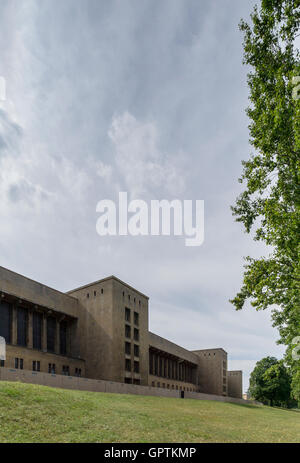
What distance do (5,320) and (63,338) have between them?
38.3 feet

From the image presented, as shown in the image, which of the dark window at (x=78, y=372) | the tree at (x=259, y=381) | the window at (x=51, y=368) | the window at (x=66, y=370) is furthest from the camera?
the tree at (x=259, y=381)

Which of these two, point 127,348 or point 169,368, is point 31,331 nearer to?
point 127,348

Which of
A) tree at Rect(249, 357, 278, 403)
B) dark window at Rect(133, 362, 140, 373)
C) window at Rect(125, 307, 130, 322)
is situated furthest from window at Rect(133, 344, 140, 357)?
tree at Rect(249, 357, 278, 403)

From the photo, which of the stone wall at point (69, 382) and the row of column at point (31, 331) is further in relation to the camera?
the row of column at point (31, 331)

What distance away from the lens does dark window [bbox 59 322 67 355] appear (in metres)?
48.6

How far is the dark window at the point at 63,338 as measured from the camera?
48.6m

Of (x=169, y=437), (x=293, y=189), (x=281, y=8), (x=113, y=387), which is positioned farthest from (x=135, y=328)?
(x=281, y=8)

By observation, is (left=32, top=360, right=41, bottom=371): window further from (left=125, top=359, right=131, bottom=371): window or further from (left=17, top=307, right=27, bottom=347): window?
(left=125, top=359, right=131, bottom=371): window

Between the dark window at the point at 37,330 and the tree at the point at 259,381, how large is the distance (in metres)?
53.5

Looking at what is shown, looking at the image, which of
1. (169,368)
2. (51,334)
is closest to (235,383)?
(169,368)

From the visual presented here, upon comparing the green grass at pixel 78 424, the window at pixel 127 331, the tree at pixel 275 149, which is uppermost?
the tree at pixel 275 149

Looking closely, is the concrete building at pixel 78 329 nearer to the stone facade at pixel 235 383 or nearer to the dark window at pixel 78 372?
the dark window at pixel 78 372

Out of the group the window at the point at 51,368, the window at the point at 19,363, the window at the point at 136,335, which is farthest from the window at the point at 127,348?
the window at the point at 19,363

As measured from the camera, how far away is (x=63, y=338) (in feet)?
162
